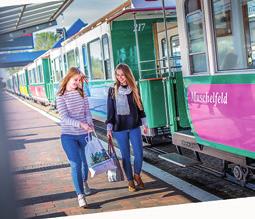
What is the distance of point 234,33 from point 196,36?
63cm

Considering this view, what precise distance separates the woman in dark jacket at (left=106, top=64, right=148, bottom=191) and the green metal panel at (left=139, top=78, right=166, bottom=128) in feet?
4.12

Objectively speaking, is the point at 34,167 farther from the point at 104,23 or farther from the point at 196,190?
the point at 104,23

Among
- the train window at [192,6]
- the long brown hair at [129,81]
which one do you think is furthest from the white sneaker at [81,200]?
the train window at [192,6]

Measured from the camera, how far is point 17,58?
5.05 m

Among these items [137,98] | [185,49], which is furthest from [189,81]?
[137,98]

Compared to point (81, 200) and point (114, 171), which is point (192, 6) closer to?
point (114, 171)

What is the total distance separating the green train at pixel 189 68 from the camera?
467cm

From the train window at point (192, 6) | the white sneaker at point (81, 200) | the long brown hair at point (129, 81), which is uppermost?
the train window at point (192, 6)

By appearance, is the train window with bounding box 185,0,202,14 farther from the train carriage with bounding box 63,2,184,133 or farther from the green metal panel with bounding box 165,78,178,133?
the green metal panel with bounding box 165,78,178,133

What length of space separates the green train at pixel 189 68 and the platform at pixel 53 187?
552 mm

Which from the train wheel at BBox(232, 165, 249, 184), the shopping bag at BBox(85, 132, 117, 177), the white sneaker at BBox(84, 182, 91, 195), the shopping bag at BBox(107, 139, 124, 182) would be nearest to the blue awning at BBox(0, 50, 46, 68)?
the shopping bag at BBox(85, 132, 117, 177)

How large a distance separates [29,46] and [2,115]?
4.57ft

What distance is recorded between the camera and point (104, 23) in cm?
660

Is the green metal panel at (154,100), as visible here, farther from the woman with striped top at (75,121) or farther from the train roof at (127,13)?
the woman with striped top at (75,121)
